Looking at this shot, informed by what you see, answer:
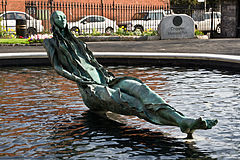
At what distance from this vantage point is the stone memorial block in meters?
23.7

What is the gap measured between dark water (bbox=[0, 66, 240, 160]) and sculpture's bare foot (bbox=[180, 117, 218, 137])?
29cm

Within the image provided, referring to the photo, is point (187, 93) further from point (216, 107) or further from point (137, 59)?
point (137, 59)

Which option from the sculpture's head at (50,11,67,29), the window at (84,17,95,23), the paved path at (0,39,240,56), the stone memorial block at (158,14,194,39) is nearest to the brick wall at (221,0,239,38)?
the stone memorial block at (158,14,194,39)

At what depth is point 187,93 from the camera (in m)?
8.84

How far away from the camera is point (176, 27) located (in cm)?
2419

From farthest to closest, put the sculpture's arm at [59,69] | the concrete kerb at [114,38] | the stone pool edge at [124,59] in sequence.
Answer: the concrete kerb at [114,38]
the stone pool edge at [124,59]
the sculpture's arm at [59,69]

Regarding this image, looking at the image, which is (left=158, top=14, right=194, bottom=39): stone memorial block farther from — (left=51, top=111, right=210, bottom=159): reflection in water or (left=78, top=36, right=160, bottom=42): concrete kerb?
(left=51, top=111, right=210, bottom=159): reflection in water

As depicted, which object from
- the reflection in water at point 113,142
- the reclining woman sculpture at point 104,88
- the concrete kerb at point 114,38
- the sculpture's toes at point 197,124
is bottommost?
the reflection in water at point 113,142

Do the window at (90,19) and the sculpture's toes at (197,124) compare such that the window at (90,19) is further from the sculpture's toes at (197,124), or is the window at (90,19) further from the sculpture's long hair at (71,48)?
the sculpture's toes at (197,124)

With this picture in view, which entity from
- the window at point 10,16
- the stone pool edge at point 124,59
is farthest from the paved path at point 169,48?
the window at point 10,16

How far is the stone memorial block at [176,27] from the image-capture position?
23734 mm

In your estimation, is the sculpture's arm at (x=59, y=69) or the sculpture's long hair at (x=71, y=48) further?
the sculpture's long hair at (x=71, y=48)

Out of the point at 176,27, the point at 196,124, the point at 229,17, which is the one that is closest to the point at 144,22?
the point at 176,27

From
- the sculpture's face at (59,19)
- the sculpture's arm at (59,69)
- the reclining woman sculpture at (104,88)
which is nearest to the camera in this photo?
the reclining woman sculpture at (104,88)
